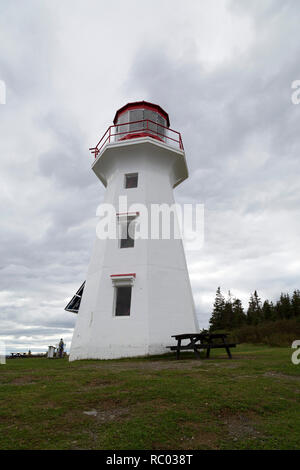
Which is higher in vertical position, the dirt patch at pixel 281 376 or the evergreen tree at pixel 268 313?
the evergreen tree at pixel 268 313

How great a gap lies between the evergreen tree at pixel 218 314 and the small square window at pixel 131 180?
140ft

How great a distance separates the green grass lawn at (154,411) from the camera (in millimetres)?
4754

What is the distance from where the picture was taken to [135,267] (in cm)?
1529

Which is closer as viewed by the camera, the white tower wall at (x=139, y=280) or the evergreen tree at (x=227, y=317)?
the white tower wall at (x=139, y=280)

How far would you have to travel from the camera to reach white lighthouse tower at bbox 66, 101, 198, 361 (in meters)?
14.2

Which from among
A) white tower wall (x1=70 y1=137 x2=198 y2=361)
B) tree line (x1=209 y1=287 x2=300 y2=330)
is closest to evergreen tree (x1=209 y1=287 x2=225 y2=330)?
tree line (x1=209 y1=287 x2=300 y2=330)

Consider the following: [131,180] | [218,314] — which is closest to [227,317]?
[218,314]

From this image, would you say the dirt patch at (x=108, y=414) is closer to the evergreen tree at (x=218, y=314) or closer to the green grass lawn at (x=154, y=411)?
the green grass lawn at (x=154, y=411)

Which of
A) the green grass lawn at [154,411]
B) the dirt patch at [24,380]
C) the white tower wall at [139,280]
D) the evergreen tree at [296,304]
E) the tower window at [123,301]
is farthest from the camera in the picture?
the evergreen tree at [296,304]

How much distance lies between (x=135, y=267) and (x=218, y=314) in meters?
49.9

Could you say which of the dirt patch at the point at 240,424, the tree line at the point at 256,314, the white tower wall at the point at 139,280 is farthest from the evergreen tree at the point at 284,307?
the dirt patch at the point at 240,424

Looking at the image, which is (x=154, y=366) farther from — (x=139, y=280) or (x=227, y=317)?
(x=227, y=317)
